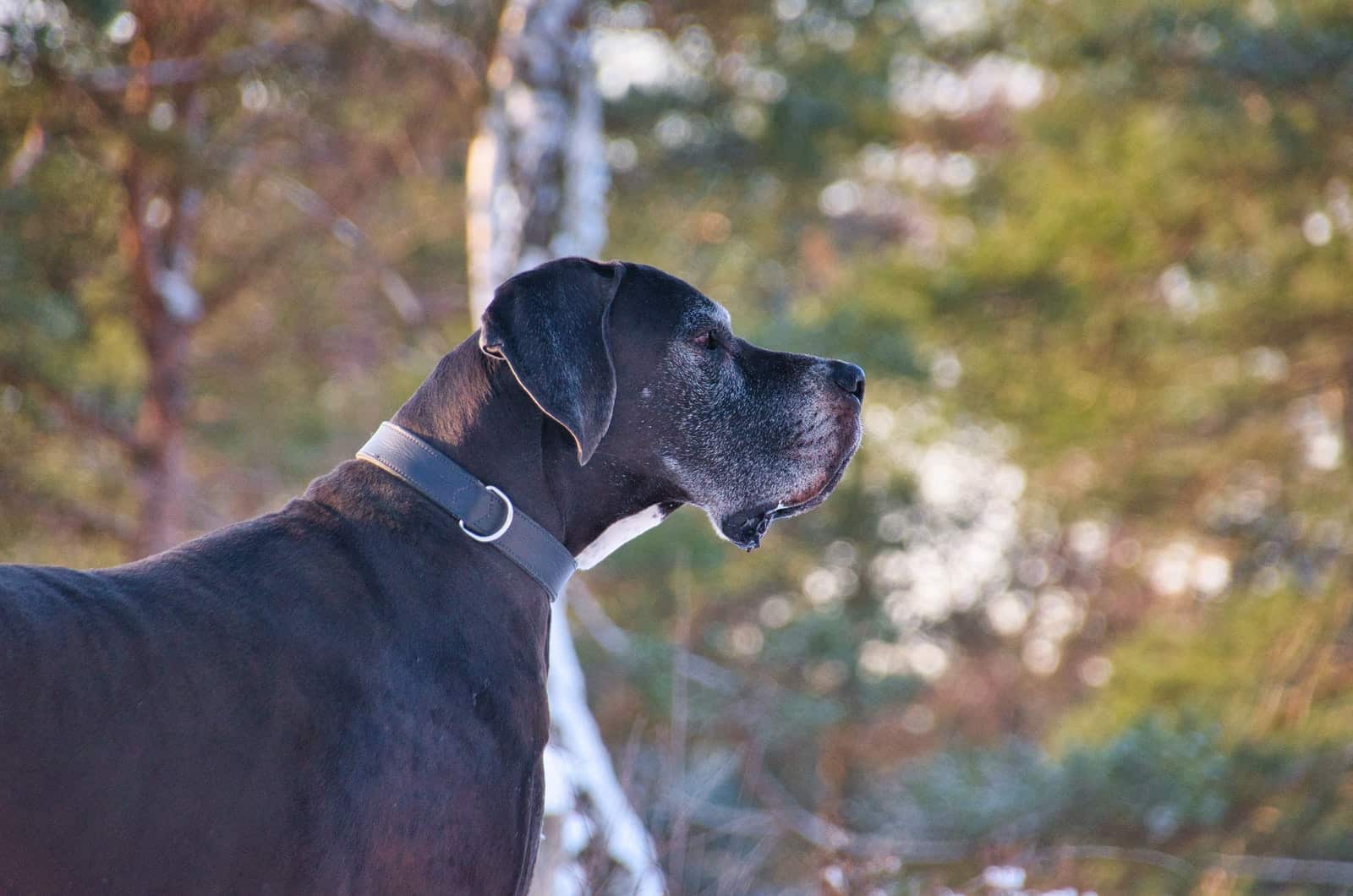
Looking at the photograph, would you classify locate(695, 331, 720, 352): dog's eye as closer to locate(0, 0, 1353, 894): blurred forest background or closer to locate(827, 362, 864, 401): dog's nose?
locate(827, 362, 864, 401): dog's nose

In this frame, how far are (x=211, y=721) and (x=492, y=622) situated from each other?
644 mm

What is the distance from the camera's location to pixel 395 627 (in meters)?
2.85

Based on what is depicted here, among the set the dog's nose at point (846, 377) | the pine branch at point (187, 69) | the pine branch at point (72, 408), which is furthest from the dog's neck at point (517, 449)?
the pine branch at point (72, 408)

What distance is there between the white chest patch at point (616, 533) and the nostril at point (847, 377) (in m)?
0.59

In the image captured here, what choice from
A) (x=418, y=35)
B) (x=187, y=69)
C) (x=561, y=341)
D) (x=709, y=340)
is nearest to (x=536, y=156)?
(x=418, y=35)

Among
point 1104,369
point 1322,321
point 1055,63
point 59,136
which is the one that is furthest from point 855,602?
point 59,136

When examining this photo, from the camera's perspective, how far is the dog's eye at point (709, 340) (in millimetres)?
3529

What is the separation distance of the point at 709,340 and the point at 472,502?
2.73ft

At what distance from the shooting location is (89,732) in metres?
2.43

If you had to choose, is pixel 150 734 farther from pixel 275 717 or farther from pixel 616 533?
pixel 616 533

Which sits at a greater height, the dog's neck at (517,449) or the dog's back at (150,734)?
the dog's neck at (517,449)

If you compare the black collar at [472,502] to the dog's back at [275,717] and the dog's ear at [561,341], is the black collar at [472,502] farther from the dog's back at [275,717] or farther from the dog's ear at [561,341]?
the dog's ear at [561,341]

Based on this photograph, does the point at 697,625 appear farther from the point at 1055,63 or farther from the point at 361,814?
the point at 361,814

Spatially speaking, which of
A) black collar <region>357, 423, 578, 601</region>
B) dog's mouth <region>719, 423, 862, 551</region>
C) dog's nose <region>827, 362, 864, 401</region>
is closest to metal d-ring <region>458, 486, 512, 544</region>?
black collar <region>357, 423, 578, 601</region>
